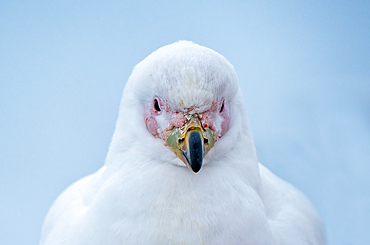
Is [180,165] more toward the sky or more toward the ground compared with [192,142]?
more toward the ground

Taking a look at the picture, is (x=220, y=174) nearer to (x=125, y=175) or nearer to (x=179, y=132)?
(x=179, y=132)

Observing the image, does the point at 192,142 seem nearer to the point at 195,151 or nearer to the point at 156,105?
the point at 195,151

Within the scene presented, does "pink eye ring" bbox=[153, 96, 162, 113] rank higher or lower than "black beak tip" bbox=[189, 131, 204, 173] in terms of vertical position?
higher

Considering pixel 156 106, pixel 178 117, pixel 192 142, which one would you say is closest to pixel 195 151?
pixel 192 142

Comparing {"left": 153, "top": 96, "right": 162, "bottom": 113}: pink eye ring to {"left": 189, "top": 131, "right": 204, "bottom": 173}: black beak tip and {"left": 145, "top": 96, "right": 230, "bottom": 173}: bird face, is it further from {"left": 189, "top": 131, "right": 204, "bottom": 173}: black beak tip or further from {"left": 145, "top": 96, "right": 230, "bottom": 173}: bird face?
{"left": 189, "top": 131, "right": 204, "bottom": 173}: black beak tip

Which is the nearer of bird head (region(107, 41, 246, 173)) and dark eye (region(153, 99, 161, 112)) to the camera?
bird head (region(107, 41, 246, 173))

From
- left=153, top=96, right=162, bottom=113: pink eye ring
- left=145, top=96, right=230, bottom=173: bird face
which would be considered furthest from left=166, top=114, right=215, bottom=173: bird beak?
left=153, top=96, right=162, bottom=113: pink eye ring

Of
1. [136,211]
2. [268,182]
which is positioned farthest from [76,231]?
[268,182]
